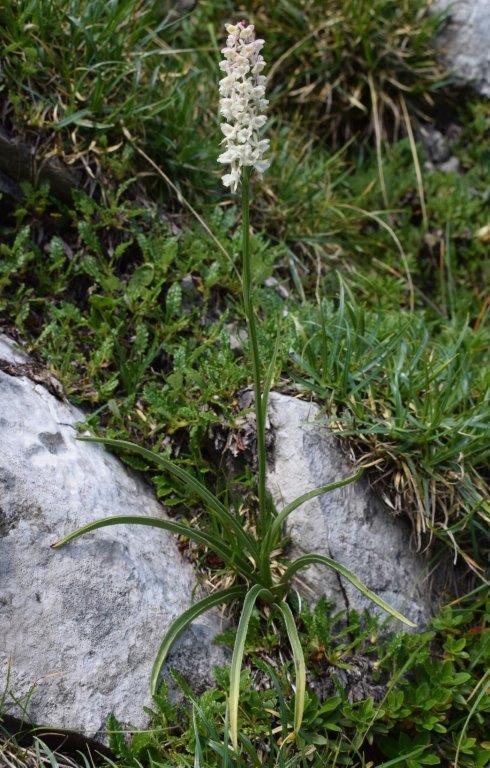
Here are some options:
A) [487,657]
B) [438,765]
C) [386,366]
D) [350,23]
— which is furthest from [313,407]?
[350,23]

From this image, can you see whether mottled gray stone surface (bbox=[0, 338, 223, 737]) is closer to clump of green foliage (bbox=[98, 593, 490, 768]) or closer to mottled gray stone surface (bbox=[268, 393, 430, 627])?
clump of green foliage (bbox=[98, 593, 490, 768])

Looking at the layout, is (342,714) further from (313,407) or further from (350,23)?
(350,23)

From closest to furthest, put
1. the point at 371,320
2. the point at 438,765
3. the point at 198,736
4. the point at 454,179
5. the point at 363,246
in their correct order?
the point at 198,736 → the point at 438,765 → the point at 371,320 → the point at 363,246 → the point at 454,179

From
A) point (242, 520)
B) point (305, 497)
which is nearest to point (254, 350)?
point (305, 497)

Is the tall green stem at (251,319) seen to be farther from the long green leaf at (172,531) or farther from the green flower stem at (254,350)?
the long green leaf at (172,531)

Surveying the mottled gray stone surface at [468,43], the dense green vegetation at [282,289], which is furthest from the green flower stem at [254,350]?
the mottled gray stone surface at [468,43]

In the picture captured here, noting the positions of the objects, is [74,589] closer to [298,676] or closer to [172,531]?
[172,531]

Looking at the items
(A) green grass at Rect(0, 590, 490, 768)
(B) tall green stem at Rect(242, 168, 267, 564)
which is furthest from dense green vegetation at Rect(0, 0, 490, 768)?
(B) tall green stem at Rect(242, 168, 267, 564)
